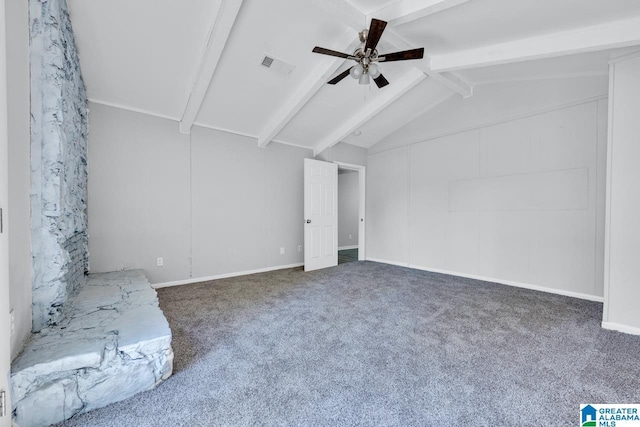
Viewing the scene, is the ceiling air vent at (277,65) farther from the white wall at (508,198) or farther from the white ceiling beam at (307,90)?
the white wall at (508,198)

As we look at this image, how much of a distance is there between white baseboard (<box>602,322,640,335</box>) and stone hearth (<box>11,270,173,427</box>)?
3.63 m

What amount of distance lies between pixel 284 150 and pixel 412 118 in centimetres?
243

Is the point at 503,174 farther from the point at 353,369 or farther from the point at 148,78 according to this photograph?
the point at 148,78

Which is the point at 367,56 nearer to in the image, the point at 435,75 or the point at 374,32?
the point at 374,32

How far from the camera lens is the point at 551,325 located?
8.13 feet

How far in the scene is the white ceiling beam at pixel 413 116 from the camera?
14.5 feet

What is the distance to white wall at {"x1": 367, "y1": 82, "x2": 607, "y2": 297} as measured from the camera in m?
3.21

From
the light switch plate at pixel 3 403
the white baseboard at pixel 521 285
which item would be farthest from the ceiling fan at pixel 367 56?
the white baseboard at pixel 521 285

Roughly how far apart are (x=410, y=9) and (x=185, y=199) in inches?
139

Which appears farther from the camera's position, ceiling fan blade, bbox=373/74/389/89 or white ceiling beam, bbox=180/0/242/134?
ceiling fan blade, bbox=373/74/389/89

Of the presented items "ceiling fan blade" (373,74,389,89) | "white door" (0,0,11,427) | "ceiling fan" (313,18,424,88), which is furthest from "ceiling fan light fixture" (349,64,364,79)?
"white door" (0,0,11,427)

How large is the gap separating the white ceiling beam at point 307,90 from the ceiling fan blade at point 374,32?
0.51 m

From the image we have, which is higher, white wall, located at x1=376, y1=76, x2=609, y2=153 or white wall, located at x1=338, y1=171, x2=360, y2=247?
white wall, located at x1=376, y1=76, x2=609, y2=153

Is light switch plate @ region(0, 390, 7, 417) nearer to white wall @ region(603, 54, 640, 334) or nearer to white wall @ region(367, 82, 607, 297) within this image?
white wall @ region(603, 54, 640, 334)
